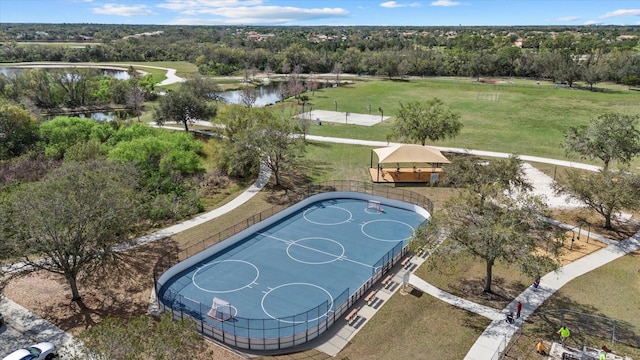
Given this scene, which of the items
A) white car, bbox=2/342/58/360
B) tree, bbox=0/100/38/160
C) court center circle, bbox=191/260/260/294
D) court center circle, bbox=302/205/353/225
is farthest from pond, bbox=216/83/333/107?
white car, bbox=2/342/58/360

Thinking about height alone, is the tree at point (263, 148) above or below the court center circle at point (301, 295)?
above

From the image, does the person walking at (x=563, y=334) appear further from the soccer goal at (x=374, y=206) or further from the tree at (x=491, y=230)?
the soccer goal at (x=374, y=206)

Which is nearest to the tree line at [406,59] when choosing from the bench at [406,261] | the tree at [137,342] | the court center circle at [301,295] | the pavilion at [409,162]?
the pavilion at [409,162]

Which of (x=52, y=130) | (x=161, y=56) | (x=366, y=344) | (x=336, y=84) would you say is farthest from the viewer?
(x=161, y=56)

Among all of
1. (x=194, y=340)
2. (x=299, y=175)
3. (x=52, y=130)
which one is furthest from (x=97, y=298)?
(x=52, y=130)

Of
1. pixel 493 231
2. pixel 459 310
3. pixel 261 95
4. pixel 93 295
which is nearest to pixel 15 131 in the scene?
pixel 93 295

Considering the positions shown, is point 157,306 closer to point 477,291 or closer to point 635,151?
point 477,291
